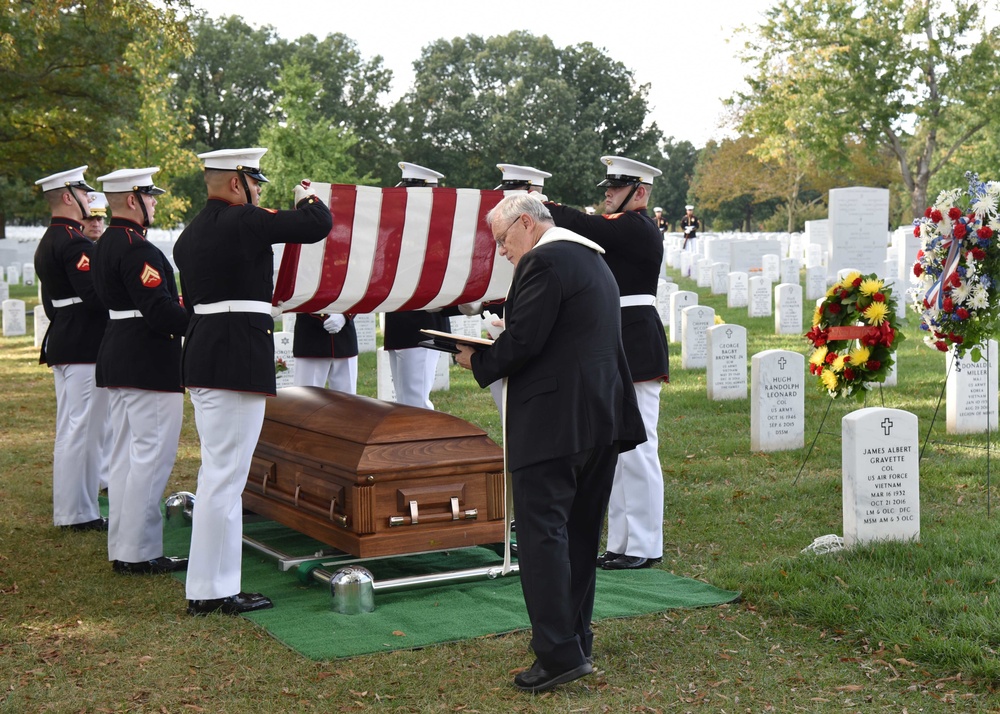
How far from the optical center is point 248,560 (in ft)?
19.9

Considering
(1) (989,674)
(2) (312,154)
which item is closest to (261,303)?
(1) (989,674)

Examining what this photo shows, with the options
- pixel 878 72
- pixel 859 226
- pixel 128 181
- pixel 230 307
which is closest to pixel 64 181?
pixel 128 181

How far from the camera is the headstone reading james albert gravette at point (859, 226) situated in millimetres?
17062

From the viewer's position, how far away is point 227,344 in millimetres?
4902

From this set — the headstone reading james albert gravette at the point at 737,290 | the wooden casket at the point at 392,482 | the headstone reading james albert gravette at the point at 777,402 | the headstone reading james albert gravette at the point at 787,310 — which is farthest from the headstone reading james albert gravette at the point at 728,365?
the headstone reading james albert gravette at the point at 737,290

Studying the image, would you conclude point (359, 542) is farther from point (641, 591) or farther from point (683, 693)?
point (683, 693)

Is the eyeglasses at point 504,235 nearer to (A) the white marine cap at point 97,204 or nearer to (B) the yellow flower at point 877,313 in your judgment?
(B) the yellow flower at point 877,313

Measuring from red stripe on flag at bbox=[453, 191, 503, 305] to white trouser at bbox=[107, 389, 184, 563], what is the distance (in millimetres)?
1710

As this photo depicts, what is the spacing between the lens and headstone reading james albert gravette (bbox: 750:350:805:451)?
27.7 ft

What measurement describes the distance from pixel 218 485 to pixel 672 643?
219cm

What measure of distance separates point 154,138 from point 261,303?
885 inches

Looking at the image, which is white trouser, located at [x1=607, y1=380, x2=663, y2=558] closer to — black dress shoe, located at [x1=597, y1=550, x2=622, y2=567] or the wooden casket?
black dress shoe, located at [x1=597, y1=550, x2=622, y2=567]

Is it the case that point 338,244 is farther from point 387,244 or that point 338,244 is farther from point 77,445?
point 77,445

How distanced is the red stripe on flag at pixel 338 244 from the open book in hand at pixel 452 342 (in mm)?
1059
